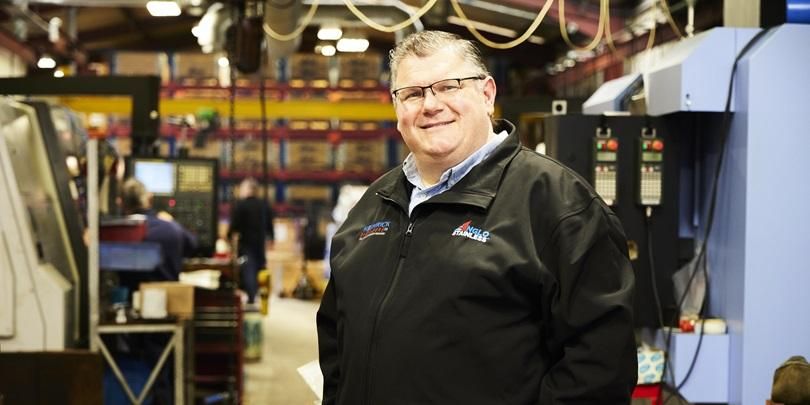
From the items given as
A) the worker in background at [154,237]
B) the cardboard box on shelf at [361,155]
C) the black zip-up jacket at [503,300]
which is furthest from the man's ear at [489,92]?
the cardboard box on shelf at [361,155]

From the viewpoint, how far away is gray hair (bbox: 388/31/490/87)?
1.91 metres

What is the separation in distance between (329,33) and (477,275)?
22.8 feet

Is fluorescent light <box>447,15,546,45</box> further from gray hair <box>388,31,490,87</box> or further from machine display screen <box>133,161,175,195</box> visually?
gray hair <box>388,31,490,87</box>

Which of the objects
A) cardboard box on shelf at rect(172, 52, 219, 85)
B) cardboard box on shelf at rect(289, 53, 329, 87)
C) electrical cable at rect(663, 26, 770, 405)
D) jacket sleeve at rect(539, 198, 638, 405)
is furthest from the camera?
cardboard box on shelf at rect(289, 53, 329, 87)

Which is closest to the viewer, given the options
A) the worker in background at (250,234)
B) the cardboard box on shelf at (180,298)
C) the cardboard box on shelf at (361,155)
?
the cardboard box on shelf at (180,298)

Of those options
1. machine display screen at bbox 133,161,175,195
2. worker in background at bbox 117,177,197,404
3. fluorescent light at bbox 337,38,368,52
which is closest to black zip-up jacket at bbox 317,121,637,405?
worker in background at bbox 117,177,197,404

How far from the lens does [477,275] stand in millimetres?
1805

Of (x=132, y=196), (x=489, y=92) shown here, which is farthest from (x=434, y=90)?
(x=132, y=196)

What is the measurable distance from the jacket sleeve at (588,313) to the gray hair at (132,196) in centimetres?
462

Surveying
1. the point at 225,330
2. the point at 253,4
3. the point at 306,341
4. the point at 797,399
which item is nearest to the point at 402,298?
the point at 797,399

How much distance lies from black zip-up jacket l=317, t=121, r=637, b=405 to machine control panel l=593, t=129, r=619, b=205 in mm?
1635

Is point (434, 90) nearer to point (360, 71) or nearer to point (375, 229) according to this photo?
point (375, 229)

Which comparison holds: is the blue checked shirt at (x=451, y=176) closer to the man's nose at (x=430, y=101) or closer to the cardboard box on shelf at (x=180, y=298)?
the man's nose at (x=430, y=101)

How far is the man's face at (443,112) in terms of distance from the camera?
1895 millimetres
